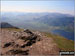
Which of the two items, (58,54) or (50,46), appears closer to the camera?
(58,54)

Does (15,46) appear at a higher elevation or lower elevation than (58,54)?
higher

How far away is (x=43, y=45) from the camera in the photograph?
24.2m

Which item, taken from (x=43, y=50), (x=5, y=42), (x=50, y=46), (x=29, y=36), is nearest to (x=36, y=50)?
(x=43, y=50)

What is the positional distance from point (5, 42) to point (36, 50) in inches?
266

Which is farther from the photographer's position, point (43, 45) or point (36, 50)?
point (43, 45)

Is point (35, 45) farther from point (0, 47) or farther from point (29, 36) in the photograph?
point (0, 47)

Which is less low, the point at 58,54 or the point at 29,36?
the point at 29,36

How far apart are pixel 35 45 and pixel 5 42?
631 cm

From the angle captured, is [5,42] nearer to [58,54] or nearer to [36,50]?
[36,50]

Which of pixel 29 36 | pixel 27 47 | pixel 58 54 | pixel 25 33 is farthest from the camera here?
pixel 25 33

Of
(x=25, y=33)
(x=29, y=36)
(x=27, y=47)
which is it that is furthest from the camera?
(x=25, y=33)

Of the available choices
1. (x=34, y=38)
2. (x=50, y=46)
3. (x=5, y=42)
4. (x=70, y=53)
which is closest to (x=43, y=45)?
(x=50, y=46)

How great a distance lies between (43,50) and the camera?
74.3ft

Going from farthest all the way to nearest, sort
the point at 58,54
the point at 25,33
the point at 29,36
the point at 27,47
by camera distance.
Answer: the point at 25,33 → the point at 29,36 → the point at 27,47 → the point at 58,54
